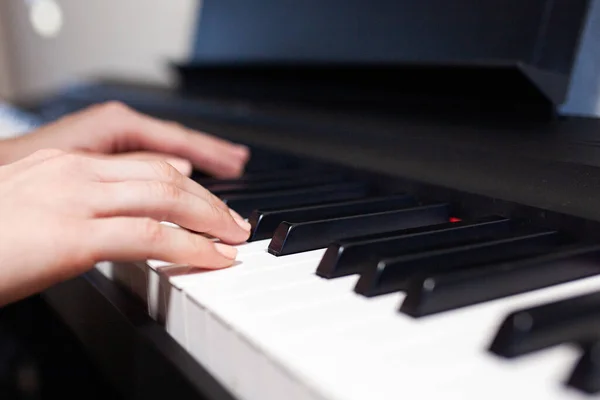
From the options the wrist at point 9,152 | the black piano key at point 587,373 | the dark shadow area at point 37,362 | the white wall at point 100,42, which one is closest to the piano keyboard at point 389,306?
the black piano key at point 587,373

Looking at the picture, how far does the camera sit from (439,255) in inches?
20.6

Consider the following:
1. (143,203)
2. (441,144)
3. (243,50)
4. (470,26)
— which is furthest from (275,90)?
(143,203)

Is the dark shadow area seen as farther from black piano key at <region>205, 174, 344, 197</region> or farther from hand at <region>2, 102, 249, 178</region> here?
black piano key at <region>205, 174, 344, 197</region>

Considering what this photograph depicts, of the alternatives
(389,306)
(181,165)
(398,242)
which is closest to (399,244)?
(398,242)

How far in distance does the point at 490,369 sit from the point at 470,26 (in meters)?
0.68

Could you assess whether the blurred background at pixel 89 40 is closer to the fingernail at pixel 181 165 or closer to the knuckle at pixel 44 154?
the fingernail at pixel 181 165

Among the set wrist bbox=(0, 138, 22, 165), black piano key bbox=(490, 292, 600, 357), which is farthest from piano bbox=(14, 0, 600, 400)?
wrist bbox=(0, 138, 22, 165)

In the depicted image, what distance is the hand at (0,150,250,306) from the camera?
0.55 metres

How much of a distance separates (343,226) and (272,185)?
216mm

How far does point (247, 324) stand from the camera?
0.45 meters

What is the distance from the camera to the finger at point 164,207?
1.93 feet

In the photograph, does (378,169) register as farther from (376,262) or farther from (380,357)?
(380,357)

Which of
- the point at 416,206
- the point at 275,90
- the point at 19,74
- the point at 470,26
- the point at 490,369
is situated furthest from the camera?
the point at 19,74

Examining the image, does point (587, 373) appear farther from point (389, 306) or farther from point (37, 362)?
point (37, 362)
